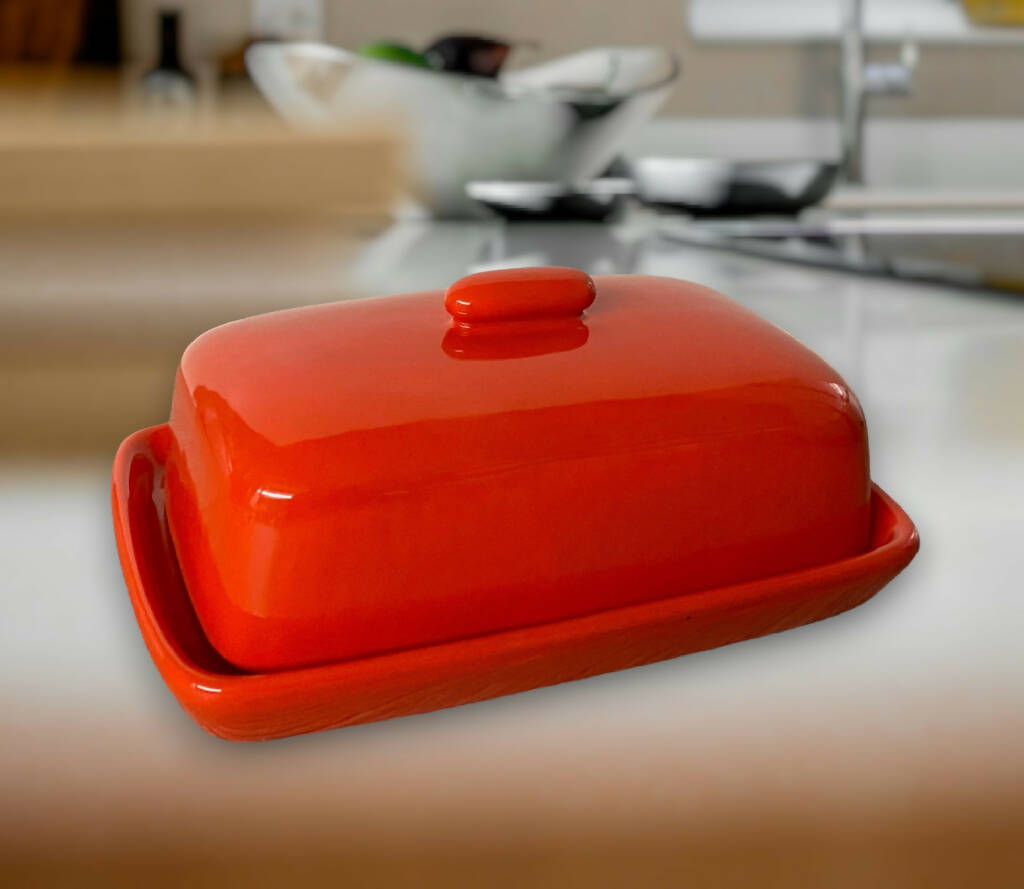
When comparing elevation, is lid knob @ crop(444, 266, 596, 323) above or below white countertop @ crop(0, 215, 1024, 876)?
above

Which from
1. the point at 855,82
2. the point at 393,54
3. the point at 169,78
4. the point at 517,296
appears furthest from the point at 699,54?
the point at 517,296

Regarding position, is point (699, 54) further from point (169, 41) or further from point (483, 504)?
point (483, 504)

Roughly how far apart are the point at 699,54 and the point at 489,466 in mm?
2255

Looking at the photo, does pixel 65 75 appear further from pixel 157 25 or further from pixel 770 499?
pixel 770 499

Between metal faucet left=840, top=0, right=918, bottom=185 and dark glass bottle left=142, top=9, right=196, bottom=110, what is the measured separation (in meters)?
1.33

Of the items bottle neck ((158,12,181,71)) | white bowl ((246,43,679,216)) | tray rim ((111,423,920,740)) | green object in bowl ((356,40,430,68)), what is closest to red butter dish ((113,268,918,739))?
tray rim ((111,423,920,740))

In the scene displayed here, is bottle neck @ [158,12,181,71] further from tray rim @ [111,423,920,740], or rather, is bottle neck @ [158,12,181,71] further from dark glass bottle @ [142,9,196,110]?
tray rim @ [111,423,920,740]

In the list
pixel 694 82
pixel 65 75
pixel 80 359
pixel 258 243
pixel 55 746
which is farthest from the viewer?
pixel 65 75

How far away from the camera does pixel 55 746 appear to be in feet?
0.72

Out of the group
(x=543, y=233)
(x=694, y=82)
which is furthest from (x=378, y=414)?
(x=694, y=82)

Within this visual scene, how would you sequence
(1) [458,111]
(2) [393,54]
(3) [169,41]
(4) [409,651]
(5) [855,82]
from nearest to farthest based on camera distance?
1. (4) [409,651]
2. (1) [458,111]
3. (2) [393,54]
4. (5) [855,82]
5. (3) [169,41]

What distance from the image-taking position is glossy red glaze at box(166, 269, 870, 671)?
9.1 inches

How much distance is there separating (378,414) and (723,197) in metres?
1.26

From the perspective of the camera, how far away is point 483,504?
24cm
